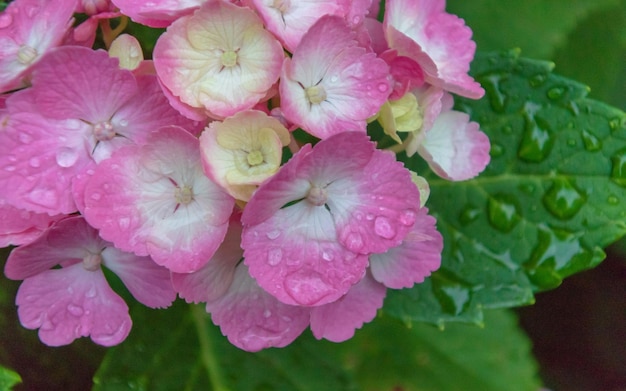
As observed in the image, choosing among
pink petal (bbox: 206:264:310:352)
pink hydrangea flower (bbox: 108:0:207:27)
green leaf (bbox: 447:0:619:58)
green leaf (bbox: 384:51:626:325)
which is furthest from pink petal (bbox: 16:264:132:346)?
green leaf (bbox: 447:0:619:58)

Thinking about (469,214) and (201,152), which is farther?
(469,214)

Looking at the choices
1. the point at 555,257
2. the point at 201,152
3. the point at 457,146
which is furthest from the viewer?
the point at 555,257

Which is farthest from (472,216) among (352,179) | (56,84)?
(56,84)

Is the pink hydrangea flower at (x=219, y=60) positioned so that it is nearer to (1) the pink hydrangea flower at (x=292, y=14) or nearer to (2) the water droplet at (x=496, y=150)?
(1) the pink hydrangea flower at (x=292, y=14)

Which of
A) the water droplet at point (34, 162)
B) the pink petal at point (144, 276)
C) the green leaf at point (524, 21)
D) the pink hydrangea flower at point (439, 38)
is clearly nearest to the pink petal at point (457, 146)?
the pink hydrangea flower at point (439, 38)

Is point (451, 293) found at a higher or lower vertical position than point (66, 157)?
lower

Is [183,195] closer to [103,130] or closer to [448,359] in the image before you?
[103,130]

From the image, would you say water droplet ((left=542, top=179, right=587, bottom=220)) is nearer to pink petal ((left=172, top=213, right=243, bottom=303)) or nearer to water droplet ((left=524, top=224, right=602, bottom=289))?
water droplet ((left=524, top=224, right=602, bottom=289))

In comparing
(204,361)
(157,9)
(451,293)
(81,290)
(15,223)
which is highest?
(157,9)

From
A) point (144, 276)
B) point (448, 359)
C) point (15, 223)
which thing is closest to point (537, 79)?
point (144, 276)
